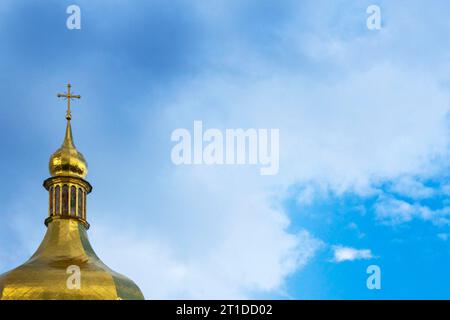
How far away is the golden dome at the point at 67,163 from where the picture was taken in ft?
193

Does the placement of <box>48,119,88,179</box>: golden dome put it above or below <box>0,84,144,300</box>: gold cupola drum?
above

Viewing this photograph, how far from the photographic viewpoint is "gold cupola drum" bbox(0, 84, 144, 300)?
53.1 m

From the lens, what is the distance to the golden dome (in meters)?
58.9

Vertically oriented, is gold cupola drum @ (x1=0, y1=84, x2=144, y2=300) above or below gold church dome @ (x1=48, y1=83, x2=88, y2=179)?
below

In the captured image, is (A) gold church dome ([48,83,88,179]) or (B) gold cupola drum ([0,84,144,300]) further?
(A) gold church dome ([48,83,88,179])

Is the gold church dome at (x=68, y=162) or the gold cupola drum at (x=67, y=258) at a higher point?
the gold church dome at (x=68, y=162)

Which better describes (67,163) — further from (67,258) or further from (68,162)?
(67,258)

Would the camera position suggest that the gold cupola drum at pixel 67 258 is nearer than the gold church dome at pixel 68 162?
Yes

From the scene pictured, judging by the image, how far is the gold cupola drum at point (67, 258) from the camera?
53.1 m

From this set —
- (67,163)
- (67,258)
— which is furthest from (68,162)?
(67,258)

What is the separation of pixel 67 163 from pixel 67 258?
5696 millimetres
